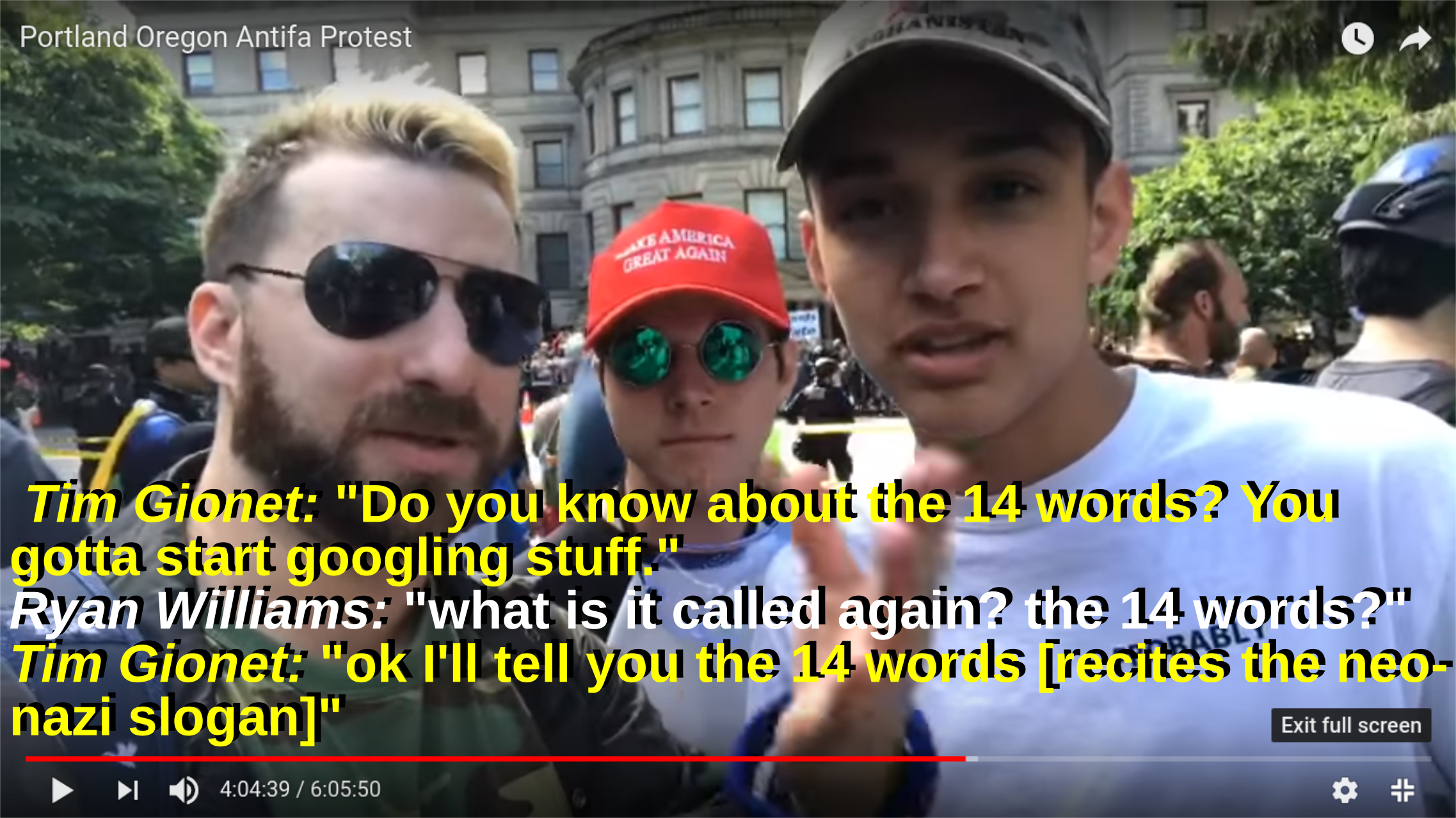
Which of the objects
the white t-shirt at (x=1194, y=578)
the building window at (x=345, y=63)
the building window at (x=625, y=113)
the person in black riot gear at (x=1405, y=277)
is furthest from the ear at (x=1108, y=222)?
the building window at (x=345, y=63)

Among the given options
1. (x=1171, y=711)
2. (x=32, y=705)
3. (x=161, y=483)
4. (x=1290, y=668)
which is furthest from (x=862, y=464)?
(x=32, y=705)

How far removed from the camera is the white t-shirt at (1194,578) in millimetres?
1347

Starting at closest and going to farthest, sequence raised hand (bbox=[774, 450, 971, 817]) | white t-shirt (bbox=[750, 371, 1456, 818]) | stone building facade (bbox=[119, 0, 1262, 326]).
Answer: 1. raised hand (bbox=[774, 450, 971, 817])
2. white t-shirt (bbox=[750, 371, 1456, 818])
3. stone building facade (bbox=[119, 0, 1262, 326])

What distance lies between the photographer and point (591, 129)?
4.98 ft

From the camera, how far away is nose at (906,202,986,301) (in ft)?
4.10

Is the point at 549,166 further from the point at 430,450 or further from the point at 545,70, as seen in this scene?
the point at 430,450

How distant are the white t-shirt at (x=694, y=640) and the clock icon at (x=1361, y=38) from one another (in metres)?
1.14

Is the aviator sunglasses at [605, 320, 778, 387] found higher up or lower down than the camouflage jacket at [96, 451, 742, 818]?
higher up

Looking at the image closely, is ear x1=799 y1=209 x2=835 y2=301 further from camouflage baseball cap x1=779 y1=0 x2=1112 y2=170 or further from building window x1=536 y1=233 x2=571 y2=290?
building window x1=536 y1=233 x2=571 y2=290

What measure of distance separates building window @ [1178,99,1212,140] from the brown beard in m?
1.06

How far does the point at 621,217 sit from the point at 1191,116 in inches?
32.6

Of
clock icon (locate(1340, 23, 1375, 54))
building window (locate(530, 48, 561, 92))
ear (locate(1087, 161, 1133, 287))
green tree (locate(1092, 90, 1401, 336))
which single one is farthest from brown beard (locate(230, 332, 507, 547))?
clock icon (locate(1340, 23, 1375, 54))

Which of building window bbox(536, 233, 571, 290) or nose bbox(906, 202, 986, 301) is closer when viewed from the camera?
nose bbox(906, 202, 986, 301)

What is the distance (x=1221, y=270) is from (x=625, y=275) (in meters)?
0.85
